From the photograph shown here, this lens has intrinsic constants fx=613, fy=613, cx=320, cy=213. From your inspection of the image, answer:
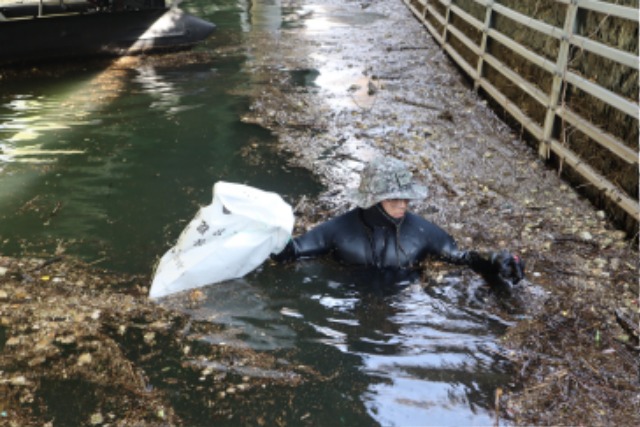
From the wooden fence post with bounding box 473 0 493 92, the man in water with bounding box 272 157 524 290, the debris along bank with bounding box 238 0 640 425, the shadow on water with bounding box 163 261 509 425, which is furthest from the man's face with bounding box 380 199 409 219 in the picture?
the wooden fence post with bounding box 473 0 493 92

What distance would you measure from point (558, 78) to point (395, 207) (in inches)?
118

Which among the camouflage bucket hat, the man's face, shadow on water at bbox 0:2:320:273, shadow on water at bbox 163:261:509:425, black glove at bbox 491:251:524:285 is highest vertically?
the camouflage bucket hat

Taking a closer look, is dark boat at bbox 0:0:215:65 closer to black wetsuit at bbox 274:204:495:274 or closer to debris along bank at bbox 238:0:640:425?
debris along bank at bbox 238:0:640:425

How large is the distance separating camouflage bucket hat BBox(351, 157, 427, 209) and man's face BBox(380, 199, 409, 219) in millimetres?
130

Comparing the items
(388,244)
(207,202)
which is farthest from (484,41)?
(388,244)

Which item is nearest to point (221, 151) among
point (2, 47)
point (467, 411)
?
point (467, 411)

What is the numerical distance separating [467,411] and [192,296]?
204 cm

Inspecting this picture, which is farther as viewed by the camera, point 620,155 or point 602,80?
point 602,80

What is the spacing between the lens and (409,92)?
9.91 meters

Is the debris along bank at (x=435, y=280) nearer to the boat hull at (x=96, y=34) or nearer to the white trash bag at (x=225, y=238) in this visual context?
the white trash bag at (x=225, y=238)

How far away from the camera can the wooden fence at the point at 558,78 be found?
506 centimetres

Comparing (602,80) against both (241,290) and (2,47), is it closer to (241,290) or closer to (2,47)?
(241,290)

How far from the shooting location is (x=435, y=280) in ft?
15.3

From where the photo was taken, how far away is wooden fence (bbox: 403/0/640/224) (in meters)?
5.06
